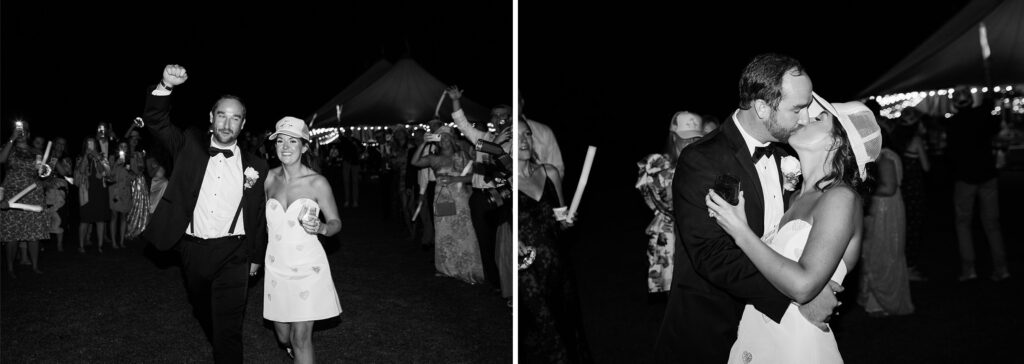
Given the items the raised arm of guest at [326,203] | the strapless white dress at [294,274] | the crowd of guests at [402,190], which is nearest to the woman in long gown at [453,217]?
the crowd of guests at [402,190]

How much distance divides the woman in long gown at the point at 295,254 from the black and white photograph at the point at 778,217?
1.21m

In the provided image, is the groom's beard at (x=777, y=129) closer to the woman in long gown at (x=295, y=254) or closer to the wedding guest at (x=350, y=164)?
the woman in long gown at (x=295, y=254)

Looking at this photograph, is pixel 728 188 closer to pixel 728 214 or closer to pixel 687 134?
pixel 728 214

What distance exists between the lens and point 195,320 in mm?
6746

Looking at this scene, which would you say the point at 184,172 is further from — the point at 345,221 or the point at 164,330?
the point at 345,221

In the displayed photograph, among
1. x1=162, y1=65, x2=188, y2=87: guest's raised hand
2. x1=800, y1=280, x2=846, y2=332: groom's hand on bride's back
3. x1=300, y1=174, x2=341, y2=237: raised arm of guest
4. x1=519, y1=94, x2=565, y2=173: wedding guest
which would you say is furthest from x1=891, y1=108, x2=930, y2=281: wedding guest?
x1=162, y1=65, x2=188, y2=87: guest's raised hand

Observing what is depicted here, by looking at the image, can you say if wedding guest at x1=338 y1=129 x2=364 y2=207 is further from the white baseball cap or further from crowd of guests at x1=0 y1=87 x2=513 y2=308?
the white baseball cap

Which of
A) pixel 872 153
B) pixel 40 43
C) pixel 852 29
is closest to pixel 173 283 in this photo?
pixel 872 153

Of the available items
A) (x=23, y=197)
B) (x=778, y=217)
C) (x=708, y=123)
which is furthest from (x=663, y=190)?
(x=23, y=197)

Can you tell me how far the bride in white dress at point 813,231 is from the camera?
2252mm

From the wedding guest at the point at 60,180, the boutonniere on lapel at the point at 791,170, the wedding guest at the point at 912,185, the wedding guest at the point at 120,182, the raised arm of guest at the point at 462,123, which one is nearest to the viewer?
the boutonniere on lapel at the point at 791,170

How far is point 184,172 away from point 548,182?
2.18 meters

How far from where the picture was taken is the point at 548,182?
4.91 metres

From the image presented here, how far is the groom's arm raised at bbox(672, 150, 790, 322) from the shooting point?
230 cm
